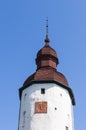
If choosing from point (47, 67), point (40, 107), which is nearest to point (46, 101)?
point (40, 107)

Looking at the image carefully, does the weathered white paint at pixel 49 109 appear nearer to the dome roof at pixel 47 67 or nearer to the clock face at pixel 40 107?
the clock face at pixel 40 107

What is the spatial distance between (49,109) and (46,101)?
2.54 ft

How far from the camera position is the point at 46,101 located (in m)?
33.6

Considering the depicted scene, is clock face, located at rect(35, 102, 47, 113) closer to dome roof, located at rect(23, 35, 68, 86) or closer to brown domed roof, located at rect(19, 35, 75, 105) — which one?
brown domed roof, located at rect(19, 35, 75, 105)

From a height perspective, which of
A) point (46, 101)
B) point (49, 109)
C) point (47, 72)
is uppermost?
point (47, 72)

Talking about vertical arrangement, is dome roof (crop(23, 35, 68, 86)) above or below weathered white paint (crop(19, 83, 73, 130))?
above

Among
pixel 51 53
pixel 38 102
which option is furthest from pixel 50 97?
pixel 51 53

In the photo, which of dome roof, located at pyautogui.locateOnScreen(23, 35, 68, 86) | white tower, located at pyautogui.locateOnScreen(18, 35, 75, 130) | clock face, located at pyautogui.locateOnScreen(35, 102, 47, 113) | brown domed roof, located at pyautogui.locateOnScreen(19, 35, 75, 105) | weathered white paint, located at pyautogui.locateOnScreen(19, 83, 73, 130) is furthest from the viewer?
dome roof, located at pyautogui.locateOnScreen(23, 35, 68, 86)

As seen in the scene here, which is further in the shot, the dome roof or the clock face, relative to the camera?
the dome roof

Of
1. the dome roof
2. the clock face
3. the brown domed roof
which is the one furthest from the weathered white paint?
the dome roof

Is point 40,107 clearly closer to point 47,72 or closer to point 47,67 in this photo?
point 47,72

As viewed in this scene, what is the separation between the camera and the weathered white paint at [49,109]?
32.7 meters

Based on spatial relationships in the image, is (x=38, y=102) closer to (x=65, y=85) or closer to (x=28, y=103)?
(x=28, y=103)

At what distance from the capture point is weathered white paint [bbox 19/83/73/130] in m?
32.7
